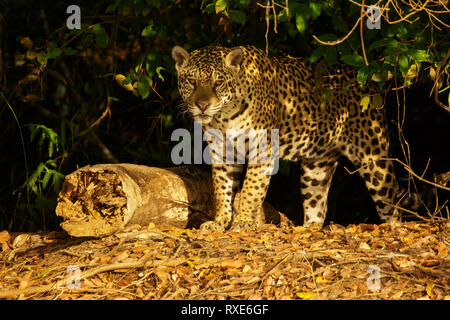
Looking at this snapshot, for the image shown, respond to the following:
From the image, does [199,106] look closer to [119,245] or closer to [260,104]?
[260,104]

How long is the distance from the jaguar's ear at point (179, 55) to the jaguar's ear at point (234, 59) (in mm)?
435

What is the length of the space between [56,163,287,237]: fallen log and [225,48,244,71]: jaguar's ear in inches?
50.6

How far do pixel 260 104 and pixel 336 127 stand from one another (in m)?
1.11

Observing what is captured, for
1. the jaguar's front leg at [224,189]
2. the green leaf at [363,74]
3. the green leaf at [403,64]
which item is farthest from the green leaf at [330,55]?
the jaguar's front leg at [224,189]

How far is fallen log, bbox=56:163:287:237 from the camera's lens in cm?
585

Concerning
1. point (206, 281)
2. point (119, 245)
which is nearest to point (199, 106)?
point (119, 245)

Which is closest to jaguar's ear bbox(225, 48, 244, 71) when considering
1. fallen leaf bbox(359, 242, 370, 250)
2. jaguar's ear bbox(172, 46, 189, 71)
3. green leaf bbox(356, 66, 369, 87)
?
jaguar's ear bbox(172, 46, 189, 71)

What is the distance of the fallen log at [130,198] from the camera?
230 inches

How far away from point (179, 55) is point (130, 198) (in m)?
1.64

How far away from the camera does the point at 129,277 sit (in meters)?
5.27

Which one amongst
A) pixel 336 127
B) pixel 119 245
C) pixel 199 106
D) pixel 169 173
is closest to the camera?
pixel 119 245

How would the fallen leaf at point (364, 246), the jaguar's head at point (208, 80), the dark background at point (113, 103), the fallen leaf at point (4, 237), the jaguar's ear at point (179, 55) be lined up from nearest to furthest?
the fallen leaf at point (364, 246) < the jaguar's head at point (208, 80) < the fallen leaf at point (4, 237) < the jaguar's ear at point (179, 55) < the dark background at point (113, 103)

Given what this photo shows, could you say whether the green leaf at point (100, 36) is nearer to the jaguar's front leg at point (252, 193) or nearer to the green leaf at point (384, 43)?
the jaguar's front leg at point (252, 193)

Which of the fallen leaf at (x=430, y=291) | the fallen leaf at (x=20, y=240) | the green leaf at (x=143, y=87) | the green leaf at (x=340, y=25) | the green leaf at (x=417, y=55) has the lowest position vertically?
the fallen leaf at (x=430, y=291)
